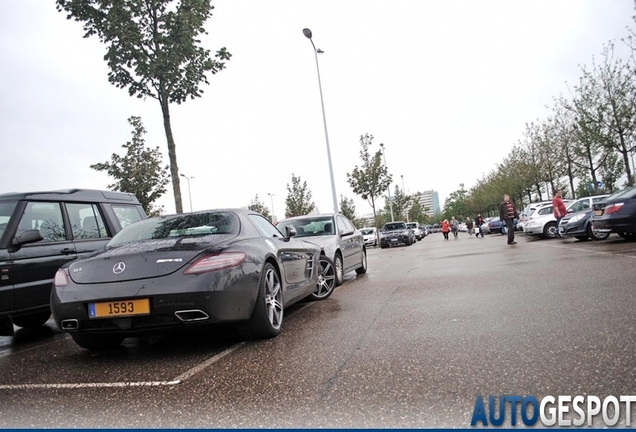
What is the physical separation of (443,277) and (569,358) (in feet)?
17.2

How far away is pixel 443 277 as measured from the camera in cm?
835

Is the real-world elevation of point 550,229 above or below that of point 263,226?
below

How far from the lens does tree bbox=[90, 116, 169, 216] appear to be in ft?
104

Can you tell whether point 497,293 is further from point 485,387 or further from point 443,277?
point 485,387

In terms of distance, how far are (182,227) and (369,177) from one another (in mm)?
35996

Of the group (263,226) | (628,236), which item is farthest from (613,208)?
(263,226)

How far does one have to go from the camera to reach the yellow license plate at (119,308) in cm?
372

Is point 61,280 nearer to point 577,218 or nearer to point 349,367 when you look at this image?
point 349,367

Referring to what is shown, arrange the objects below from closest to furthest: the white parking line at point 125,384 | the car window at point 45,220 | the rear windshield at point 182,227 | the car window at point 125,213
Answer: the white parking line at point 125,384 < the rear windshield at point 182,227 < the car window at point 45,220 < the car window at point 125,213

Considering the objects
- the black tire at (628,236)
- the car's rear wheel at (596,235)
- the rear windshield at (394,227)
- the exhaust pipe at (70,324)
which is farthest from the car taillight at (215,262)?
the rear windshield at (394,227)

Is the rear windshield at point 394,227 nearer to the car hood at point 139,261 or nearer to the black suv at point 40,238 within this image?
the black suv at point 40,238

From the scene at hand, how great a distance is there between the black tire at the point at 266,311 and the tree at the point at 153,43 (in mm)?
11987

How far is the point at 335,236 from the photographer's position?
9172 millimetres

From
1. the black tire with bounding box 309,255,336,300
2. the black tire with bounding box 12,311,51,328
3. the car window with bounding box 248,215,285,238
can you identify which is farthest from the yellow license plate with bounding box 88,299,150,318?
the black tire with bounding box 309,255,336,300
